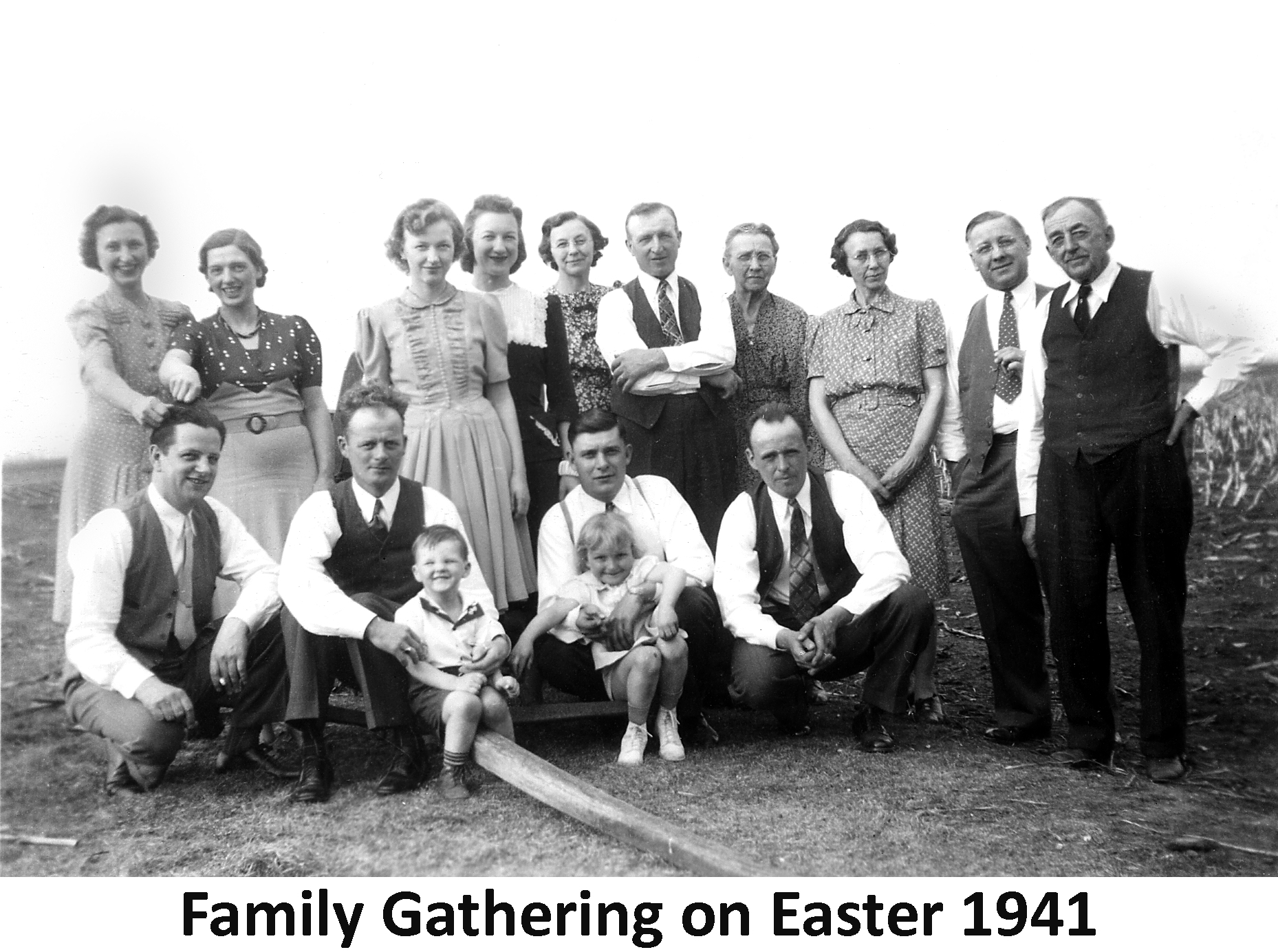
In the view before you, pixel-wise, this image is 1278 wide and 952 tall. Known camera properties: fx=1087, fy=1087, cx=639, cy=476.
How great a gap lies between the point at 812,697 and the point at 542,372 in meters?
1.83

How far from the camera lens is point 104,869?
3236 mm

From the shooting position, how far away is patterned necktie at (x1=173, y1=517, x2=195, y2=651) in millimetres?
3709

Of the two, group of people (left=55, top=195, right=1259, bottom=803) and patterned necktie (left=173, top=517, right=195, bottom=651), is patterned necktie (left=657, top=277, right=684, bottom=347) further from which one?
patterned necktie (left=173, top=517, right=195, bottom=651)

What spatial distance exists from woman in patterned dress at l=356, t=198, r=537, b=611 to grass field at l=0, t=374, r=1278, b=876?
2.66ft

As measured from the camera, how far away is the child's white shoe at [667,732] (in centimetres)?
388

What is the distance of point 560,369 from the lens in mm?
4617

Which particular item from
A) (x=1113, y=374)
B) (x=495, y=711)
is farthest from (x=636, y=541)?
(x=1113, y=374)

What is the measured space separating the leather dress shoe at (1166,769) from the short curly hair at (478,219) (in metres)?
3.09

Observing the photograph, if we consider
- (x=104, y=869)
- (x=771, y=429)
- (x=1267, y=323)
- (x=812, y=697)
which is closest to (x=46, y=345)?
(x=104, y=869)

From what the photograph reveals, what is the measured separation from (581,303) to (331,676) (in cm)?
190

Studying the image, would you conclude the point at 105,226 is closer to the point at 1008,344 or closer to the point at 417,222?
the point at 417,222

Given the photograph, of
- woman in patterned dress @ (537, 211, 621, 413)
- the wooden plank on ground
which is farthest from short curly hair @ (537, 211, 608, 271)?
the wooden plank on ground

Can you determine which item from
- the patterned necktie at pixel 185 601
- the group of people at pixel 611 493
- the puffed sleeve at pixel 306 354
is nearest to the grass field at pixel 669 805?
the group of people at pixel 611 493

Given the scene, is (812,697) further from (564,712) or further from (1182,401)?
(1182,401)
